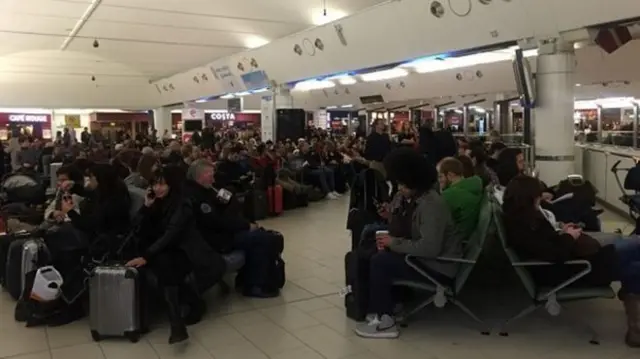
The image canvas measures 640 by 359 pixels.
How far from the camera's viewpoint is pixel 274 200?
9.67 metres

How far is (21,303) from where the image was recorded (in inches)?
173

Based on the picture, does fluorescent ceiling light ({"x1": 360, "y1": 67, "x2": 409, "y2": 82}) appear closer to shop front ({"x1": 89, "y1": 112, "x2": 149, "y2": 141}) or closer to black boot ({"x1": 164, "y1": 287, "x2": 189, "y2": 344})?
black boot ({"x1": 164, "y1": 287, "x2": 189, "y2": 344})

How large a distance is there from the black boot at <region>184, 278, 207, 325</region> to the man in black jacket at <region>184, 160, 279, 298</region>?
0.52 meters

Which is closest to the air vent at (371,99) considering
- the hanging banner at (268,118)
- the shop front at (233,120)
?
the hanging banner at (268,118)

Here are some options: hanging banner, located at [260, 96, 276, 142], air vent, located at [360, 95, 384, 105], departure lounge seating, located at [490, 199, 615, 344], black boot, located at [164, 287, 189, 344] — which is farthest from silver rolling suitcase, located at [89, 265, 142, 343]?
air vent, located at [360, 95, 384, 105]

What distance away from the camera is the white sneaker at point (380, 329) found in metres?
3.90

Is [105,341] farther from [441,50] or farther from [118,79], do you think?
[118,79]

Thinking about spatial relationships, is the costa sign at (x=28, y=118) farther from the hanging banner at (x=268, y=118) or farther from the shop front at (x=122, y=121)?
the hanging banner at (x=268, y=118)

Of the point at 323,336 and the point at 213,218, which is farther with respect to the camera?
the point at 213,218

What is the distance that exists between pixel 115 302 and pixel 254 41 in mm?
11898

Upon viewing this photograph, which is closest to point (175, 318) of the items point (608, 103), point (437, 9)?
point (437, 9)

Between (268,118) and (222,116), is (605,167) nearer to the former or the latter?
(268,118)

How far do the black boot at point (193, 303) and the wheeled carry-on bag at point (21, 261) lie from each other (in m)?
1.12

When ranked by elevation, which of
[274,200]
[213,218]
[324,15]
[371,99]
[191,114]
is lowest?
[274,200]
